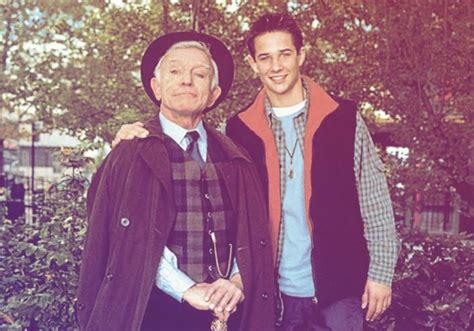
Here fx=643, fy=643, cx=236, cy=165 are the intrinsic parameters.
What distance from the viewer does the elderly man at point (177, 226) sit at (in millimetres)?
2305

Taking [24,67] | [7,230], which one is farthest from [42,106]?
[7,230]

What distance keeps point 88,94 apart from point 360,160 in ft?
19.4

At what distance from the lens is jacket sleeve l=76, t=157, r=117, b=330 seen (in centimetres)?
235

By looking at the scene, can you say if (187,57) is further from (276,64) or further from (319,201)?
(319,201)

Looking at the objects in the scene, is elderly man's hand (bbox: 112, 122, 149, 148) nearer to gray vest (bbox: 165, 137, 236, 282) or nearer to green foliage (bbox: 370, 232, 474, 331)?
gray vest (bbox: 165, 137, 236, 282)

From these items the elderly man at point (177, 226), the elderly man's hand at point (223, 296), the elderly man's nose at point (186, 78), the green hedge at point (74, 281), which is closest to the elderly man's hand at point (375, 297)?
the elderly man at point (177, 226)

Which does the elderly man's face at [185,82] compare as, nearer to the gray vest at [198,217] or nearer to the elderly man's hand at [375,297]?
the gray vest at [198,217]

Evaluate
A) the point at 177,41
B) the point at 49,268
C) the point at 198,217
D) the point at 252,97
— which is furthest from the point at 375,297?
the point at 252,97

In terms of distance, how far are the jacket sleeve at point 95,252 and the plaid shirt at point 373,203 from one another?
77 centimetres

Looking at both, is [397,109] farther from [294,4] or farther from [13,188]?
[13,188]

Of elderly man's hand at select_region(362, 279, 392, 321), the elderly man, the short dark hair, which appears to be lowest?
elderly man's hand at select_region(362, 279, 392, 321)

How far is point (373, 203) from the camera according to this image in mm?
2762

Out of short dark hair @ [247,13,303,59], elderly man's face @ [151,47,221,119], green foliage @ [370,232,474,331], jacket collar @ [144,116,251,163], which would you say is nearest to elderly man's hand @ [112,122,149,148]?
jacket collar @ [144,116,251,163]

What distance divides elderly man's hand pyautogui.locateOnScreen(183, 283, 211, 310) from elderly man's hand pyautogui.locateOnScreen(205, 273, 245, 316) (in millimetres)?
15
